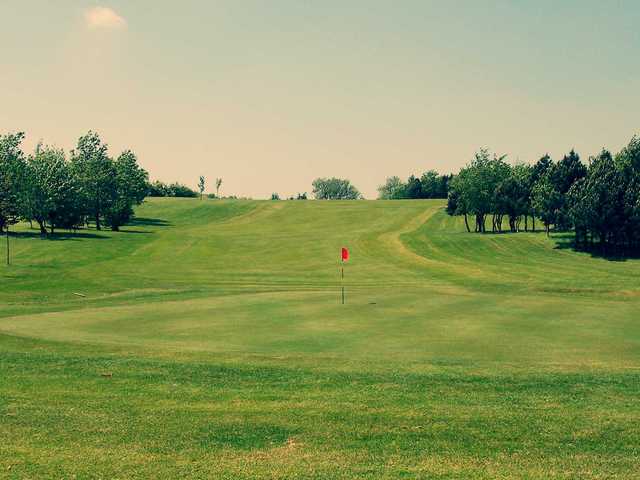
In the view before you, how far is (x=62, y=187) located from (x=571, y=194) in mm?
69399

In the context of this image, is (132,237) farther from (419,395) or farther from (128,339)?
(419,395)

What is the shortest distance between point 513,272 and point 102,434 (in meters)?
57.9

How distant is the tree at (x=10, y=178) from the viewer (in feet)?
286

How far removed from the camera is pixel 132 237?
93938 mm

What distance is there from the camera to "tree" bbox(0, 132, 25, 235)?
286ft

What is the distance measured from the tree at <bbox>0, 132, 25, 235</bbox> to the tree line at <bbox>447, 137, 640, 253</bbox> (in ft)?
217

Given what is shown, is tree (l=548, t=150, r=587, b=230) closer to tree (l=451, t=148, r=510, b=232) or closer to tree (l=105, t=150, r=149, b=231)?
tree (l=451, t=148, r=510, b=232)

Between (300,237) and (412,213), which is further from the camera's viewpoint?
(412,213)

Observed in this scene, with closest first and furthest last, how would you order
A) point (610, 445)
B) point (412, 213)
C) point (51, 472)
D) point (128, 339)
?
point (51, 472), point (610, 445), point (128, 339), point (412, 213)

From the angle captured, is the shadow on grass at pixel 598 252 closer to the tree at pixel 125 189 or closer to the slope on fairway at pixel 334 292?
the slope on fairway at pixel 334 292

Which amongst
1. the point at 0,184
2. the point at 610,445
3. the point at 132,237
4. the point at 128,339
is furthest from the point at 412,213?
the point at 610,445

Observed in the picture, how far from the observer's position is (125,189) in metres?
111

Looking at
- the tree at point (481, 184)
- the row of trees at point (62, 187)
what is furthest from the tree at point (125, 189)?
the tree at point (481, 184)

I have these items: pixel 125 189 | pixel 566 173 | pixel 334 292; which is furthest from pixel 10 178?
pixel 566 173
